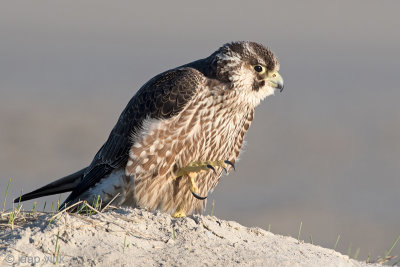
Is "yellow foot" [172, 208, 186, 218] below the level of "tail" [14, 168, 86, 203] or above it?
below

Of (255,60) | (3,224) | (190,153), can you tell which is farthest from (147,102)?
(3,224)

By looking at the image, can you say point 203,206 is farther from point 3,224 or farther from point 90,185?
point 3,224

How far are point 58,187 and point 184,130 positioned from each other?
5.88ft

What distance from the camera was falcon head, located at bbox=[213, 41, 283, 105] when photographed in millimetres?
6547

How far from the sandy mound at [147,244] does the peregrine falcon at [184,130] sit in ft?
2.77

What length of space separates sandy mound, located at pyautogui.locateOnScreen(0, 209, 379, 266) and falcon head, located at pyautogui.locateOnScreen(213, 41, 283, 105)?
149 centimetres

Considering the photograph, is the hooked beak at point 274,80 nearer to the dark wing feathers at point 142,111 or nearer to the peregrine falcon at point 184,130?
the peregrine falcon at point 184,130

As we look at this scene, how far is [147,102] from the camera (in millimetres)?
6641

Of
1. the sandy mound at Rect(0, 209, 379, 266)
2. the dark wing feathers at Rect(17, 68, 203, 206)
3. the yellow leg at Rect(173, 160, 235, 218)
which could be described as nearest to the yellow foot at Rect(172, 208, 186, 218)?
the yellow leg at Rect(173, 160, 235, 218)

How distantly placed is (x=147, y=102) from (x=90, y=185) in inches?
42.3

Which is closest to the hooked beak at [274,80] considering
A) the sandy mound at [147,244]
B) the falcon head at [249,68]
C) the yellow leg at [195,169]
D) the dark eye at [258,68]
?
the falcon head at [249,68]

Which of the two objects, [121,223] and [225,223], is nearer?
[121,223]

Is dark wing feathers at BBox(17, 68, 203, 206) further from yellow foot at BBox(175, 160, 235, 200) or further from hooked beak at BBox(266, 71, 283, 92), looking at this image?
hooked beak at BBox(266, 71, 283, 92)

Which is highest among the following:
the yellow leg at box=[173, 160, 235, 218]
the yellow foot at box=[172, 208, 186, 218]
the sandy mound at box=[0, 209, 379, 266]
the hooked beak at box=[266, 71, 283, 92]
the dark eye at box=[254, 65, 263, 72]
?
the dark eye at box=[254, 65, 263, 72]
